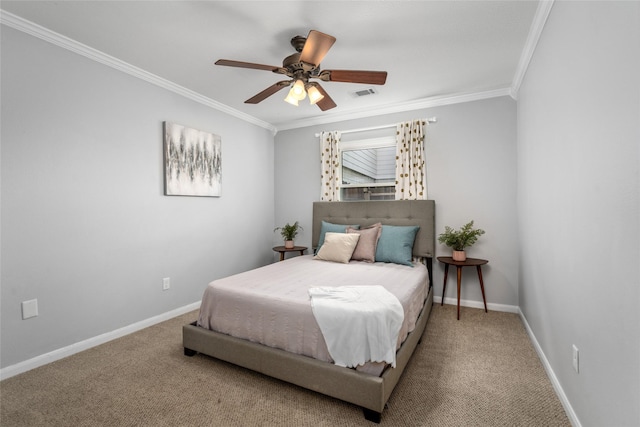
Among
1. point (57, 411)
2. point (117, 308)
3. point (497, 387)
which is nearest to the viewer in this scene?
point (57, 411)

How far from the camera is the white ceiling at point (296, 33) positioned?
2.02 metres

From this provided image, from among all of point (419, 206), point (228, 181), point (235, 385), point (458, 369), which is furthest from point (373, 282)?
point (228, 181)

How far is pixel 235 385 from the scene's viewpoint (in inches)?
79.2

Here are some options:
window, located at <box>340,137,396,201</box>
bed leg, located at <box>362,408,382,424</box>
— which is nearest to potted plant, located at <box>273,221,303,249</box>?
window, located at <box>340,137,396,201</box>

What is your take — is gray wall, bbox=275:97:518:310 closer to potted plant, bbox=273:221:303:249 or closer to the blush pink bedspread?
the blush pink bedspread

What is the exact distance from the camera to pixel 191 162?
3.46 meters

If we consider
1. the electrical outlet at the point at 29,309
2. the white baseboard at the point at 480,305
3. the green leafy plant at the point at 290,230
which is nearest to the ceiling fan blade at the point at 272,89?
the green leafy plant at the point at 290,230

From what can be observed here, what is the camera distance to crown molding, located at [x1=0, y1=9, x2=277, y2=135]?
6.97 ft

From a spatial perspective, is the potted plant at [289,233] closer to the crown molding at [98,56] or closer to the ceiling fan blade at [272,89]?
the crown molding at [98,56]

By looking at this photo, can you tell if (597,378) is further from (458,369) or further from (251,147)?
(251,147)

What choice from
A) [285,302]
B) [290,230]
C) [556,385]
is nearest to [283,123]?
[290,230]

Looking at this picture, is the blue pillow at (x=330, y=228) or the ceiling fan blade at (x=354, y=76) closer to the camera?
the ceiling fan blade at (x=354, y=76)

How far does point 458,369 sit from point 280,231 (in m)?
3.36

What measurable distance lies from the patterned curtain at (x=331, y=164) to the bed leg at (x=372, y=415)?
3.03 metres
